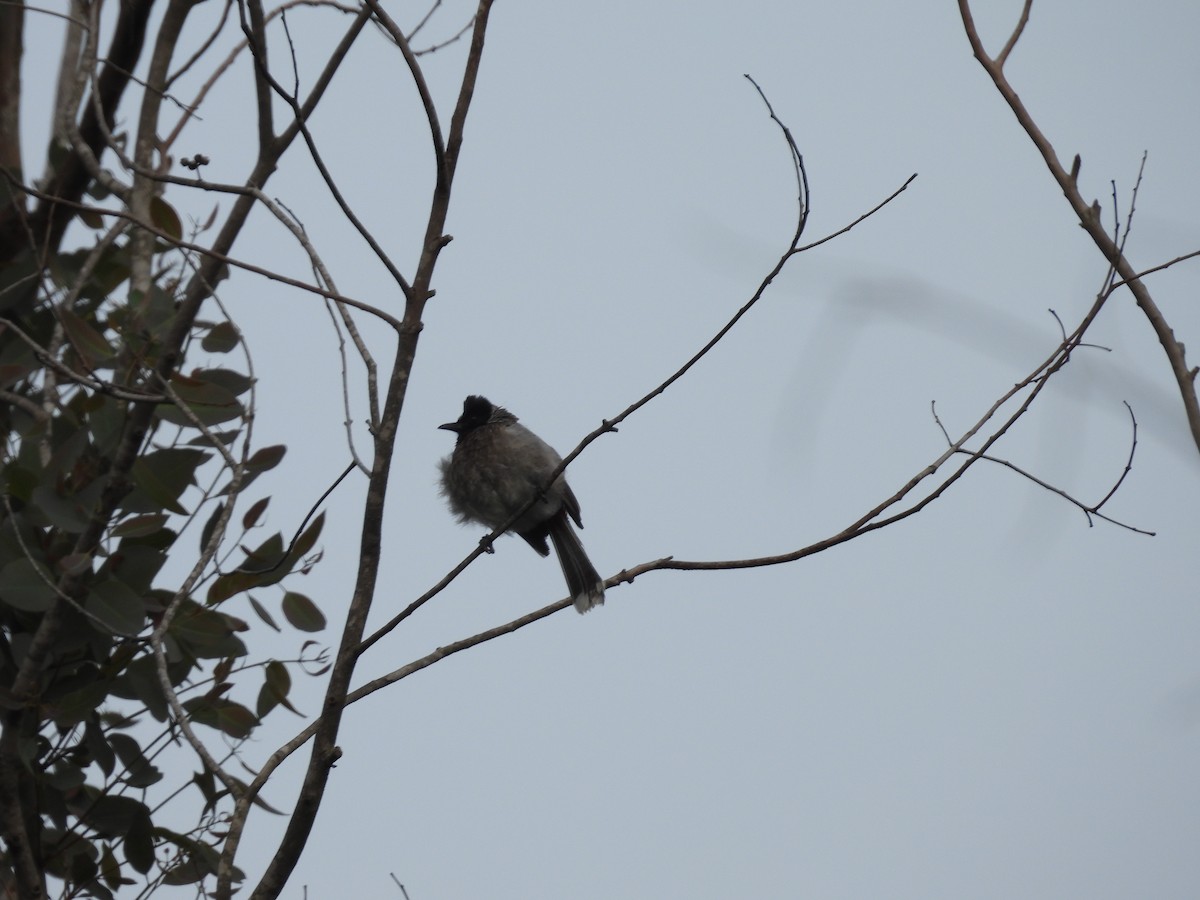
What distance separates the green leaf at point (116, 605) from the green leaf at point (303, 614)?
0.41 m

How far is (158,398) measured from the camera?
107 inches

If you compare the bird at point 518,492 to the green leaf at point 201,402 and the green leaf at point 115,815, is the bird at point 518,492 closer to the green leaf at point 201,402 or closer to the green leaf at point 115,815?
the green leaf at point 201,402

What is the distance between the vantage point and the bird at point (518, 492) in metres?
5.47

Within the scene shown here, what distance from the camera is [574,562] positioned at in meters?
5.49

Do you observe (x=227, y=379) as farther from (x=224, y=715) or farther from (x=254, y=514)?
(x=224, y=715)

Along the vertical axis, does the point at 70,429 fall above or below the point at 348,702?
above

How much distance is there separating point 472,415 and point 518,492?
0.73 m

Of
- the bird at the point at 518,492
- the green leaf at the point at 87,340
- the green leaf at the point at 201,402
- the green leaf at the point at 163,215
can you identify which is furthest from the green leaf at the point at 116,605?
the bird at the point at 518,492

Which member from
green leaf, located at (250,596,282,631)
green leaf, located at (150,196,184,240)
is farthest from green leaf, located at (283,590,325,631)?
green leaf, located at (150,196,184,240)

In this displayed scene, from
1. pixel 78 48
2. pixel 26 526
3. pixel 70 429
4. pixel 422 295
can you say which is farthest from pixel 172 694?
pixel 78 48

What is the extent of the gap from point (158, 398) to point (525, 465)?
9.30ft

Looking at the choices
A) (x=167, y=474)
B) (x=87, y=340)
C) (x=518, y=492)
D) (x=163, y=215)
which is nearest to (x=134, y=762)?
(x=167, y=474)

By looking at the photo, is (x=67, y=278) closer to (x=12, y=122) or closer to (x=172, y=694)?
(x=12, y=122)

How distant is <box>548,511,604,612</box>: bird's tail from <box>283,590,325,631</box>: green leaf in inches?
71.8
